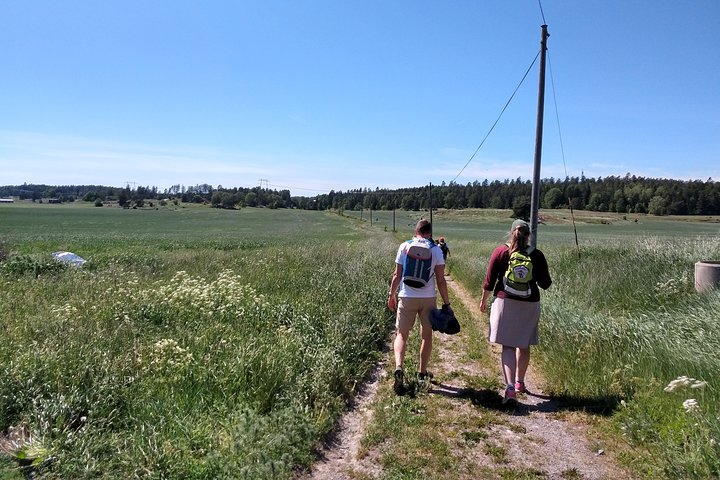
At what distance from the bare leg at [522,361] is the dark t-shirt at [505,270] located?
0.57 m

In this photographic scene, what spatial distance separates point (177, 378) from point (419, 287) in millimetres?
2752

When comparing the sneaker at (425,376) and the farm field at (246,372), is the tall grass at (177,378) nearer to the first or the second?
the farm field at (246,372)

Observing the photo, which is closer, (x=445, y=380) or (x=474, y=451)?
(x=474, y=451)

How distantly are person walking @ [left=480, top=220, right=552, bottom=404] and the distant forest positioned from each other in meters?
33.8

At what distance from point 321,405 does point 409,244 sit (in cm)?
205

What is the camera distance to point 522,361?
4.98 m

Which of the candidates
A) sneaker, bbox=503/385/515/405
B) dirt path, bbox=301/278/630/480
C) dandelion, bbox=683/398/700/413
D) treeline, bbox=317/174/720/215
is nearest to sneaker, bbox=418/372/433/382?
dirt path, bbox=301/278/630/480

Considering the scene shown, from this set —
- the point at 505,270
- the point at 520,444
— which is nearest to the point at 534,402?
the point at 520,444

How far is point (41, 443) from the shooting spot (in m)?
3.37

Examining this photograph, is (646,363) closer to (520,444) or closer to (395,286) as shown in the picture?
(520,444)

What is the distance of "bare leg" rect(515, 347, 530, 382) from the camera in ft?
16.3

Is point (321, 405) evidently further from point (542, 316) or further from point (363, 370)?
point (542, 316)

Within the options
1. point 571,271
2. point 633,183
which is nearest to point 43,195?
point 633,183

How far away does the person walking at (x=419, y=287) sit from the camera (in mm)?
5301
